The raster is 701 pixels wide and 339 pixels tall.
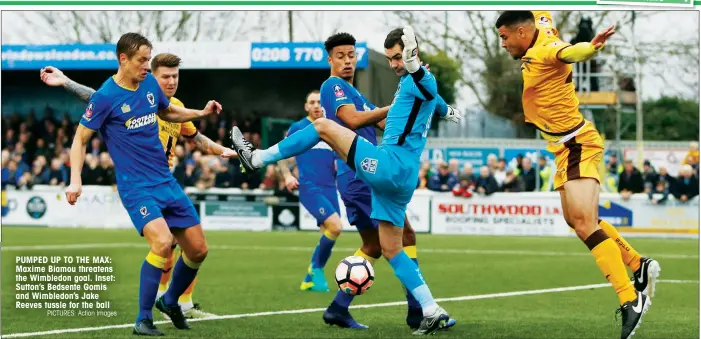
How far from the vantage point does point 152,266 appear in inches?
333

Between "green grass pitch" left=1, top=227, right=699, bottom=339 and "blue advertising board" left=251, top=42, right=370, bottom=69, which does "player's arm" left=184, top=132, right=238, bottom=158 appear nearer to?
"green grass pitch" left=1, top=227, right=699, bottom=339

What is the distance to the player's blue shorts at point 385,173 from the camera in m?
7.82

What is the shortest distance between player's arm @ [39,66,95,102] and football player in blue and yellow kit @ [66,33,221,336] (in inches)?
8.4

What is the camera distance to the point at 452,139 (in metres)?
32.9

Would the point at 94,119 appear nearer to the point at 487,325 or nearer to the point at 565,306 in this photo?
the point at 487,325

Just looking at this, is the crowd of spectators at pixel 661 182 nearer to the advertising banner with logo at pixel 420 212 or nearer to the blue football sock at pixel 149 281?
the advertising banner with logo at pixel 420 212

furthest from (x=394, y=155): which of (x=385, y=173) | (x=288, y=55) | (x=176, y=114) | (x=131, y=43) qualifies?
(x=288, y=55)

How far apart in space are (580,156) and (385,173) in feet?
5.49

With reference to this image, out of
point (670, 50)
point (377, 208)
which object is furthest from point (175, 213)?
point (670, 50)

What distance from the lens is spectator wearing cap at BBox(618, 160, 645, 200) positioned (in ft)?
79.0

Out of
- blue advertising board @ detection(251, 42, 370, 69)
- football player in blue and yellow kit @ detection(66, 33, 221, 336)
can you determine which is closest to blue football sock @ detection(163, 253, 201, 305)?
football player in blue and yellow kit @ detection(66, 33, 221, 336)

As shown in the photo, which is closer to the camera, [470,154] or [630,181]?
[630,181]

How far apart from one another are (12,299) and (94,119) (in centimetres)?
356

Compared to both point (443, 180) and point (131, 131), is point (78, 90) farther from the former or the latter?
point (443, 180)
